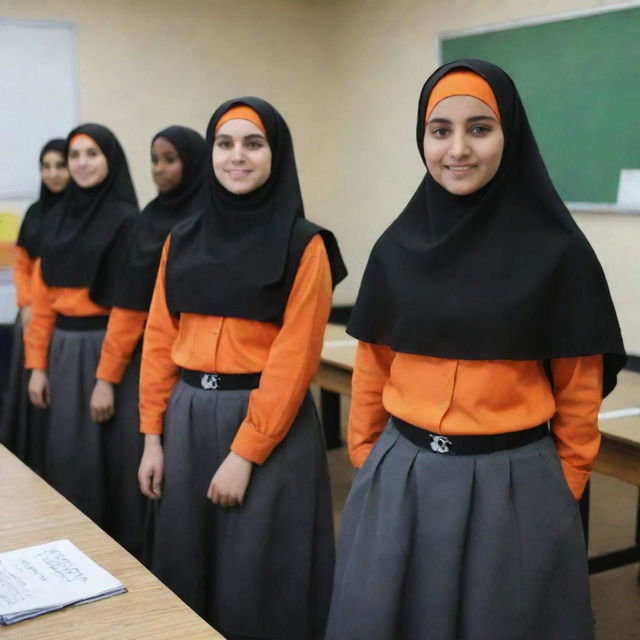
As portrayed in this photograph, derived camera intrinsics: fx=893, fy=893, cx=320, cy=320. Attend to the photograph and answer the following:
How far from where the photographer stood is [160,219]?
9.75 ft

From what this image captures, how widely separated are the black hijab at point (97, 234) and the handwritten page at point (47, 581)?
1632 millimetres

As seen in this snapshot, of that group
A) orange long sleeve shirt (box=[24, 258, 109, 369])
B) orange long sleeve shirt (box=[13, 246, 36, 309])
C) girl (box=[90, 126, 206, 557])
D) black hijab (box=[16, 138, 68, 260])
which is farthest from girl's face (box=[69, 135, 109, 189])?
orange long sleeve shirt (box=[13, 246, 36, 309])

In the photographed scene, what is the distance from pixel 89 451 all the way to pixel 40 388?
356 millimetres

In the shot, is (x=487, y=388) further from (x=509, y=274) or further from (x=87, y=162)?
(x=87, y=162)

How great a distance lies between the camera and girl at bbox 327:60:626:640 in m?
1.56

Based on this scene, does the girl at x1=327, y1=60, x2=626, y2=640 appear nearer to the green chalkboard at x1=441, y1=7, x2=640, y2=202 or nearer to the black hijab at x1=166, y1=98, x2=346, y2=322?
the black hijab at x1=166, y1=98, x2=346, y2=322

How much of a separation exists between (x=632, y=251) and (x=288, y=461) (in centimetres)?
228

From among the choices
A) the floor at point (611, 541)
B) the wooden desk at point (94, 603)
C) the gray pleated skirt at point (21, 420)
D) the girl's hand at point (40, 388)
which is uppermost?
the wooden desk at point (94, 603)

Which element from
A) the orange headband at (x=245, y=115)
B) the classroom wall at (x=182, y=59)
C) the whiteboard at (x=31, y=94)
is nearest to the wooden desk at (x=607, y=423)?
the orange headband at (x=245, y=115)

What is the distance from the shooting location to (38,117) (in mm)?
4832

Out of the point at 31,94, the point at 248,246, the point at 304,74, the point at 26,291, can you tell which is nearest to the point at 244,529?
the point at 248,246

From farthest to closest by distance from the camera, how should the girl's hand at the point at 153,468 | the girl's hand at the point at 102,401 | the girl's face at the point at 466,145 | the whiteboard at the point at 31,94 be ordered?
the whiteboard at the point at 31,94 < the girl's hand at the point at 102,401 < the girl's hand at the point at 153,468 < the girl's face at the point at 466,145

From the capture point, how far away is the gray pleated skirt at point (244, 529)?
7.10 feet

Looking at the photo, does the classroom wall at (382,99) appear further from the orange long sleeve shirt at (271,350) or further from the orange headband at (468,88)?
the orange headband at (468,88)
